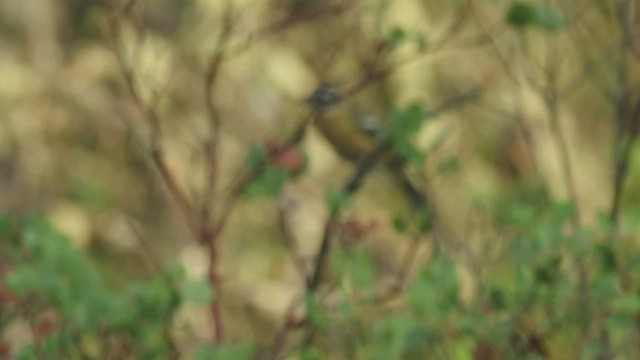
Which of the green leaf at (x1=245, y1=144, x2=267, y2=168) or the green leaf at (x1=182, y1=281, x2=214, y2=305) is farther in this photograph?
the green leaf at (x1=245, y1=144, x2=267, y2=168)

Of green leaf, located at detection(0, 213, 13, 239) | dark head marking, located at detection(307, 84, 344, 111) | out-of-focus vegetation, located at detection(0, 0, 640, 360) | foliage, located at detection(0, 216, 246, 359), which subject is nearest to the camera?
foliage, located at detection(0, 216, 246, 359)

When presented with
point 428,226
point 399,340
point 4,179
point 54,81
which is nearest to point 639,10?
point 428,226

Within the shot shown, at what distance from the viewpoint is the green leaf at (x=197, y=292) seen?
124 cm

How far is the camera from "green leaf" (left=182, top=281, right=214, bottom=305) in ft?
4.08

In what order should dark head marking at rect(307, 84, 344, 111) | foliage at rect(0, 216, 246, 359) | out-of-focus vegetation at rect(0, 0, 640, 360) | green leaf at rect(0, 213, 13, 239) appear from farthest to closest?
out-of-focus vegetation at rect(0, 0, 640, 360) → dark head marking at rect(307, 84, 344, 111) → green leaf at rect(0, 213, 13, 239) → foliage at rect(0, 216, 246, 359)

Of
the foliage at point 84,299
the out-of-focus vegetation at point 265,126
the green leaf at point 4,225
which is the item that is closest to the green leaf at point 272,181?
the foliage at point 84,299

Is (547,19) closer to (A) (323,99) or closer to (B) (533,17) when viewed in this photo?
(B) (533,17)

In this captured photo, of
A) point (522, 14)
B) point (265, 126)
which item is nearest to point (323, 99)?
point (522, 14)

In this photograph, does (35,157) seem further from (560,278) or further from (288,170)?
(560,278)

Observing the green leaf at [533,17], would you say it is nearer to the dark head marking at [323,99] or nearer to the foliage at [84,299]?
the dark head marking at [323,99]

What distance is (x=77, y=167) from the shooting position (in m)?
2.41

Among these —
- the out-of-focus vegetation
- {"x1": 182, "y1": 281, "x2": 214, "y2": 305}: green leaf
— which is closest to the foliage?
{"x1": 182, "y1": 281, "x2": 214, "y2": 305}: green leaf

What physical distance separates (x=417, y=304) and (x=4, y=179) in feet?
4.42

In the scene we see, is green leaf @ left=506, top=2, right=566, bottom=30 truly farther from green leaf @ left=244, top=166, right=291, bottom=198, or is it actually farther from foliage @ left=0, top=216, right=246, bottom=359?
foliage @ left=0, top=216, right=246, bottom=359
